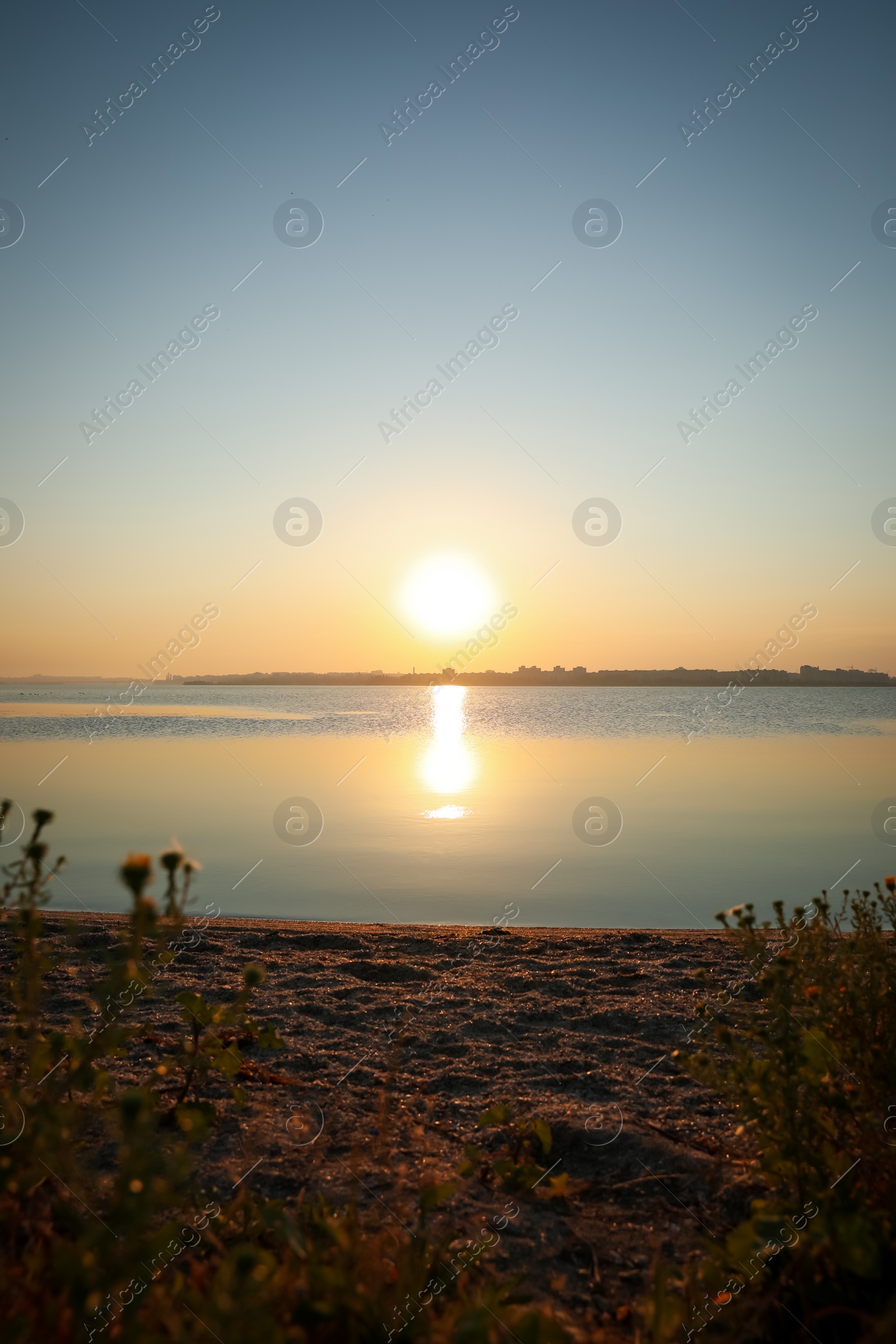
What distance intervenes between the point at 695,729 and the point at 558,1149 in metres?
29.2

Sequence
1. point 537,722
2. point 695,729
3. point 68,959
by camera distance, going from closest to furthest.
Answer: point 68,959 → point 695,729 → point 537,722

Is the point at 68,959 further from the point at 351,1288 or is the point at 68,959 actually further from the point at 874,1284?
the point at 874,1284

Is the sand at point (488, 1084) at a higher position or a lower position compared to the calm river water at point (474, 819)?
lower

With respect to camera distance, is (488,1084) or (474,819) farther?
(474,819)

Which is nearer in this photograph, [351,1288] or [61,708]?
[351,1288]

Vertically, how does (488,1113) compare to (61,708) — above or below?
below

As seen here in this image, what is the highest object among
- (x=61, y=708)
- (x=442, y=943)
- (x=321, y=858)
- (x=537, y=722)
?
(x=61, y=708)

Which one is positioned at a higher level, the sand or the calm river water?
the calm river water

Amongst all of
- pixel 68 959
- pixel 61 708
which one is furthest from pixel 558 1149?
pixel 61 708

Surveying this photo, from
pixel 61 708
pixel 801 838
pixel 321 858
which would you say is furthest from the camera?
pixel 61 708

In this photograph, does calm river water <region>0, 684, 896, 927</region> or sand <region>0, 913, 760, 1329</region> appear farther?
calm river water <region>0, 684, 896, 927</region>

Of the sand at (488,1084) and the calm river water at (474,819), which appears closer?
the sand at (488,1084)

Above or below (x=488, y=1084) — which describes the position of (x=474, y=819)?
above

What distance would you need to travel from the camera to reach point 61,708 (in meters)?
48.5
